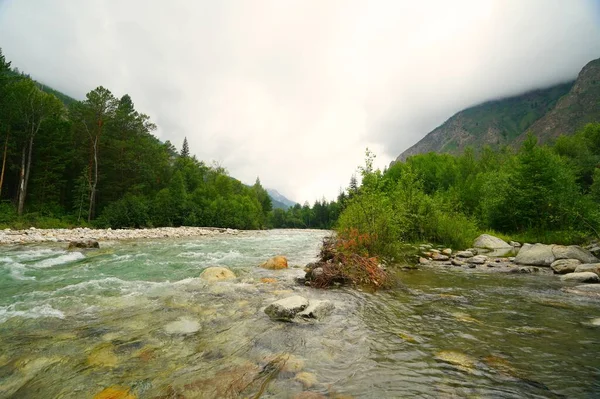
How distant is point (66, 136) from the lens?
111ft

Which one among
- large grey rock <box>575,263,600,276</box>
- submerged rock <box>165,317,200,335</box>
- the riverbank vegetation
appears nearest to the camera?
submerged rock <box>165,317,200,335</box>

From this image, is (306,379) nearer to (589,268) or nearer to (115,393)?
(115,393)

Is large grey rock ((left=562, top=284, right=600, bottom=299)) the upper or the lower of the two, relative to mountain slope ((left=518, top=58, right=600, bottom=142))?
lower

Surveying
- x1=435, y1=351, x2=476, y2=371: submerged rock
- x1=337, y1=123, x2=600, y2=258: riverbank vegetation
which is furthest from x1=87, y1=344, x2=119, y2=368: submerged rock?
x1=337, y1=123, x2=600, y2=258: riverbank vegetation

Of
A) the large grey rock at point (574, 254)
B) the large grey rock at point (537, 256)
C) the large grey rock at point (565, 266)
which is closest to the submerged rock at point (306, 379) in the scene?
the large grey rock at point (565, 266)

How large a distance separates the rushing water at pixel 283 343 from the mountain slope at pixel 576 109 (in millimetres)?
153604

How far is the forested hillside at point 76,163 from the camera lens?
2856 cm

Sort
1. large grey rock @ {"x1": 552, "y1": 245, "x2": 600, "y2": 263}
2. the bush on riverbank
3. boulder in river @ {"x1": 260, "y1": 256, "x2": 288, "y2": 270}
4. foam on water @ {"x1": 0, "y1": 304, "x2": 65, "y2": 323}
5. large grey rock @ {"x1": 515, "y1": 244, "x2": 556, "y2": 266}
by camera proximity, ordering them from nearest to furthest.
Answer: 1. foam on water @ {"x1": 0, "y1": 304, "x2": 65, "y2": 323}
2. the bush on riverbank
3. boulder in river @ {"x1": 260, "y1": 256, "x2": 288, "y2": 270}
4. large grey rock @ {"x1": 552, "y1": 245, "x2": 600, "y2": 263}
5. large grey rock @ {"x1": 515, "y1": 244, "x2": 556, "y2": 266}

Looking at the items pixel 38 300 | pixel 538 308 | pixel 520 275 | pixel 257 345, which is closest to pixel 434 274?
pixel 520 275

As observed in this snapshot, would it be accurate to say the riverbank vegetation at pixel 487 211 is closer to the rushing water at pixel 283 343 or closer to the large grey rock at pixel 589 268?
the large grey rock at pixel 589 268

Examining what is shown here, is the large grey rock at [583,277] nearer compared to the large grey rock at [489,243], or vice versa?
the large grey rock at [583,277]

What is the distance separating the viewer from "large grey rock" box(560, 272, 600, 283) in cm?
856

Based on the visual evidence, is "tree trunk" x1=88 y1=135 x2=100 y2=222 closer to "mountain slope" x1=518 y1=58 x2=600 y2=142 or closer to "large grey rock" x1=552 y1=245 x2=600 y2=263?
"large grey rock" x1=552 y1=245 x2=600 y2=263

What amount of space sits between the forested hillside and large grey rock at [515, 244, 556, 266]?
35.0 m
